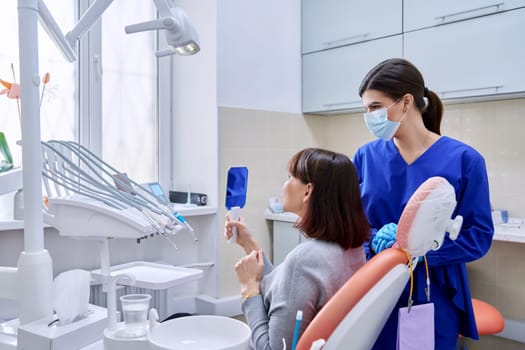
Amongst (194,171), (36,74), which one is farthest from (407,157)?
(194,171)

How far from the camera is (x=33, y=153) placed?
946 millimetres

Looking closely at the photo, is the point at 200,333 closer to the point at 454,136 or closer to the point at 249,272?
the point at 249,272

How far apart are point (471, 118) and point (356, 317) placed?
206 cm

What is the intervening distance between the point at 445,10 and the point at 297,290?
6.33 feet

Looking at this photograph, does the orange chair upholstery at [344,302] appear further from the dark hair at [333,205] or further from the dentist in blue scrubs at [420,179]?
the dentist in blue scrubs at [420,179]

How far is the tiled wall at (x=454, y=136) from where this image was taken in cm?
242

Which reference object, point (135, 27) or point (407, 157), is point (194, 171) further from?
point (135, 27)

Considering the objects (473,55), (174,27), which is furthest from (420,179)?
(473,55)

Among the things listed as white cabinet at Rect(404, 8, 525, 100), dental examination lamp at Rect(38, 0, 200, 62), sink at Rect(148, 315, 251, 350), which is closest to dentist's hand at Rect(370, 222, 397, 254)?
sink at Rect(148, 315, 251, 350)

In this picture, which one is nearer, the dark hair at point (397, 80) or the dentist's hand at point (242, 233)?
the dentist's hand at point (242, 233)

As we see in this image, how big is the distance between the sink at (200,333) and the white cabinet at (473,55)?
193cm

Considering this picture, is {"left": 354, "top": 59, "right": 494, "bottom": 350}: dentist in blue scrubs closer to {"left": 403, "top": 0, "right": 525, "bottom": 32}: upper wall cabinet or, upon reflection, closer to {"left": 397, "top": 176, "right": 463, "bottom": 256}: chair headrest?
{"left": 397, "top": 176, "right": 463, "bottom": 256}: chair headrest

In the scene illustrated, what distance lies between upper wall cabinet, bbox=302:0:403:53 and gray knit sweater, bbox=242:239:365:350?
1876 mm

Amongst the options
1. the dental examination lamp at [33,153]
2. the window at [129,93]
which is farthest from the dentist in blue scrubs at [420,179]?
the window at [129,93]
